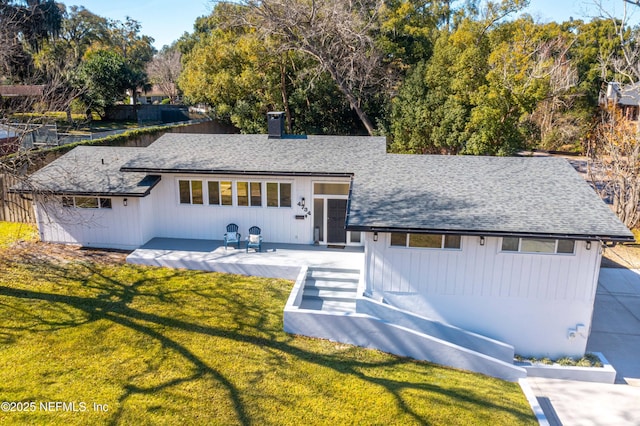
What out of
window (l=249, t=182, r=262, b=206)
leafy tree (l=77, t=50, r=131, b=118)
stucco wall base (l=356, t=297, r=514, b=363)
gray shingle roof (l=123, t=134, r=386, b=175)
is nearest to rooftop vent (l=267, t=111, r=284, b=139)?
gray shingle roof (l=123, t=134, r=386, b=175)

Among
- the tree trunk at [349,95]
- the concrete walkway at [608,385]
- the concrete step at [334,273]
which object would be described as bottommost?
the concrete walkway at [608,385]

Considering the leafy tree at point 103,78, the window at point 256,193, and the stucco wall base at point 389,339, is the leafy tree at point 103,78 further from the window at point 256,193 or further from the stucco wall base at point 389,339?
the stucco wall base at point 389,339

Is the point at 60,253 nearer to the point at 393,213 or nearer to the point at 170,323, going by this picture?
the point at 170,323

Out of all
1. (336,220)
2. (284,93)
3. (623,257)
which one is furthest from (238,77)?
(623,257)

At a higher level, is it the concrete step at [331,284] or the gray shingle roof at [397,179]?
the gray shingle roof at [397,179]

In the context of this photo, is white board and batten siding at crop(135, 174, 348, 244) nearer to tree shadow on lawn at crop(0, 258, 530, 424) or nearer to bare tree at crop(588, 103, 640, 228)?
tree shadow on lawn at crop(0, 258, 530, 424)

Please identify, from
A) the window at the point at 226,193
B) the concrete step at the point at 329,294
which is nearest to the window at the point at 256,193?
→ the window at the point at 226,193
